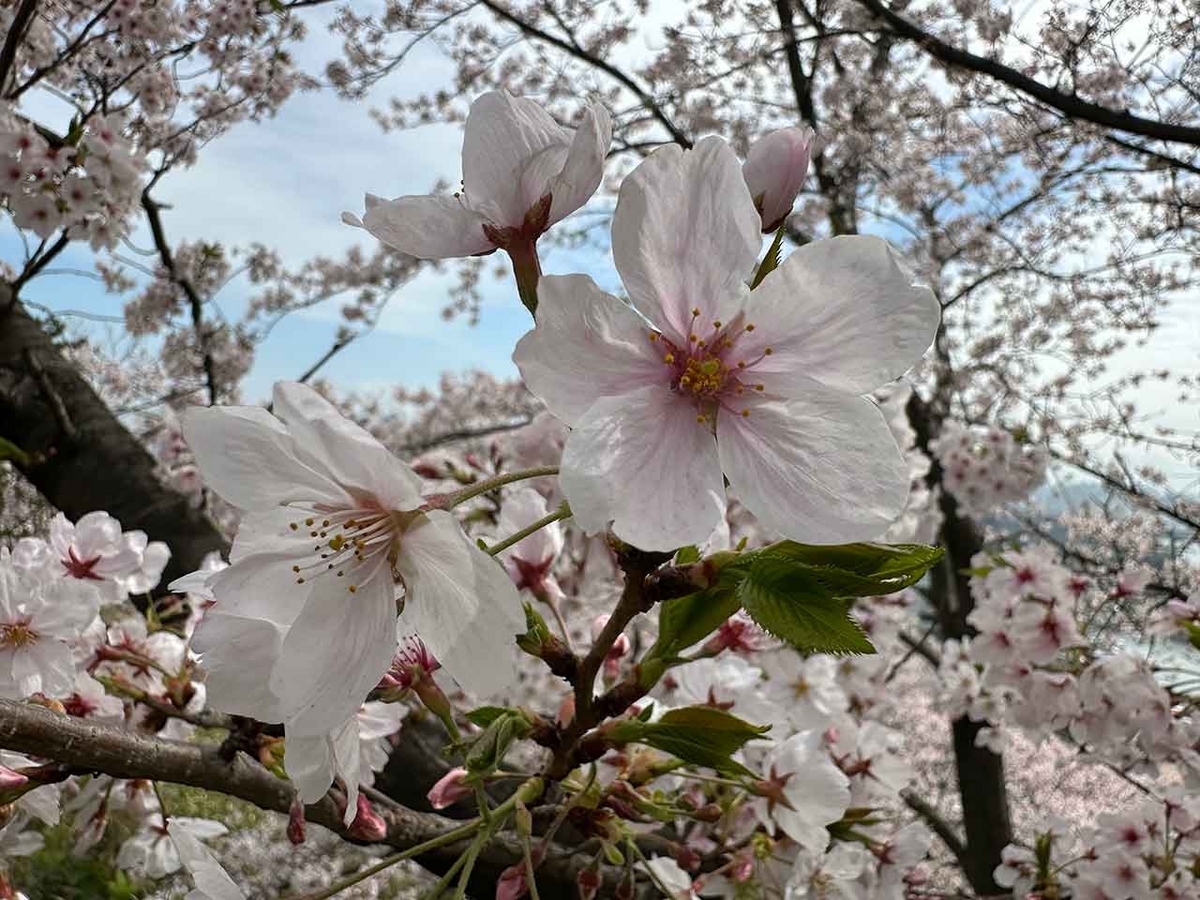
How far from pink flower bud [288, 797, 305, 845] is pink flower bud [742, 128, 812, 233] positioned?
2.58 ft

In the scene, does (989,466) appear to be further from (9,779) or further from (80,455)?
(9,779)

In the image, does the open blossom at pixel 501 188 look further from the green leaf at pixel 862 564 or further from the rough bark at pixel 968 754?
the rough bark at pixel 968 754

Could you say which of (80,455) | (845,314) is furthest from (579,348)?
(80,455)

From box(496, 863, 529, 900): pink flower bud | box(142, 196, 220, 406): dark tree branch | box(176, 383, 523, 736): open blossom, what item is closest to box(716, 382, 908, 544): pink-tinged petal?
box(176, 383, 523, 736): open blossom

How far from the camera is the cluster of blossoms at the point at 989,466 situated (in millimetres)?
4148

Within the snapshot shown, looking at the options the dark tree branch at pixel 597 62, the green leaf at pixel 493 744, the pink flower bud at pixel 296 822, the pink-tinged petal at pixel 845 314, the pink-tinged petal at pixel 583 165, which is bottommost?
the pink flower bud at pixel 296 822

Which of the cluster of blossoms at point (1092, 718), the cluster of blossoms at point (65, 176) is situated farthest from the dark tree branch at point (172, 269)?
the cluster of blossoms at point (1092, 718)

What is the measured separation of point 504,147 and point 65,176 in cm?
247

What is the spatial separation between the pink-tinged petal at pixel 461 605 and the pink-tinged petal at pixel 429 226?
0.75ft

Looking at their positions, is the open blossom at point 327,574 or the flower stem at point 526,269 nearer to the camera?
the open blossom at point 327,574

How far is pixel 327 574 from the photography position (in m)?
0.59

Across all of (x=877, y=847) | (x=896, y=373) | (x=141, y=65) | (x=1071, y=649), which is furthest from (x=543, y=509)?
(x=141, y=65)

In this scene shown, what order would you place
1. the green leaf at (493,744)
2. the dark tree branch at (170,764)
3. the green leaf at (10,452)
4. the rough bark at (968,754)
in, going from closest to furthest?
the green leaf at (493,744), the dark tree branch at (170,764), the green leaf at (10,452), the rough bark at (968,754)

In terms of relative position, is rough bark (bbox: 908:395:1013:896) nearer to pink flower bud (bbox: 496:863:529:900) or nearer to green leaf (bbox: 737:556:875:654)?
pink flower bud (bbox: 496:863:529:900)
